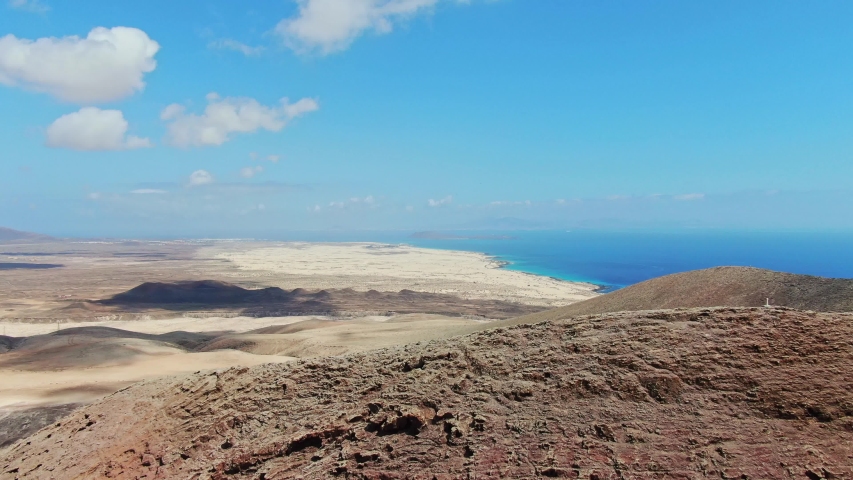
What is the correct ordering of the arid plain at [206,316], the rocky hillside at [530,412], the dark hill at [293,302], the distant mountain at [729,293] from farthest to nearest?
the dark hill at [293,302] → the arid plain at [206,316] → the distant mountain at [729,293] → the rocky hillside at [530,412]

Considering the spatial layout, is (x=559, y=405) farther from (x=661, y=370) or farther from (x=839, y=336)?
(x=839, y=336)

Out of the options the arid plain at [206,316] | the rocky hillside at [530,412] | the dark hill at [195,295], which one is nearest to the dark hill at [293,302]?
the dark hill at [195,295]

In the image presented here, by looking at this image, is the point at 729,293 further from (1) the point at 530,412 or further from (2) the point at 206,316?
(2) the point at 206,316

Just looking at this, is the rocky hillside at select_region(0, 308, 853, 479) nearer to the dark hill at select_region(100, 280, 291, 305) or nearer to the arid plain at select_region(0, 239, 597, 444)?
the arid plain at select_region(0, 239, 597, 444)

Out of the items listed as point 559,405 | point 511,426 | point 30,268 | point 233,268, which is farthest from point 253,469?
point 30,268

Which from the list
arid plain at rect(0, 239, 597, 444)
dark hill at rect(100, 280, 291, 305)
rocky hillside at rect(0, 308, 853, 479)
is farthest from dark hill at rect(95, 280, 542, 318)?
rocky hillside at rect(0, 308, 853, 479)

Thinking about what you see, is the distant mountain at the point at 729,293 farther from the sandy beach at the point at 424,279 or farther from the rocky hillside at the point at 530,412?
the sandy beach at the point at 424,279
